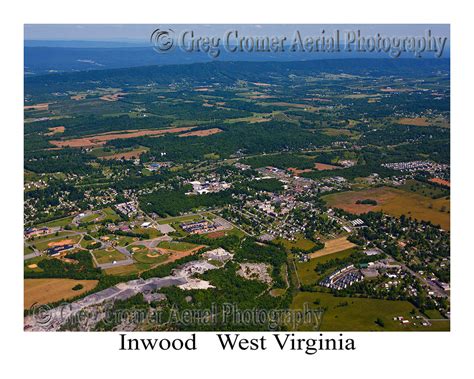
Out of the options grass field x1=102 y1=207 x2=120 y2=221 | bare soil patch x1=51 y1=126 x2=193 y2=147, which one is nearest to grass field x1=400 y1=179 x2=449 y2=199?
grass field x1=102 y1=207 x2=120 y2=221

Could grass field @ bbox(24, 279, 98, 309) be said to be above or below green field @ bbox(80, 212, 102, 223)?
below

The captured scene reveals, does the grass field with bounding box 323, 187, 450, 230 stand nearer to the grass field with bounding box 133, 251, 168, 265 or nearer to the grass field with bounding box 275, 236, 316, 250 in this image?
the grass field with bounding box 275, 236, 316, 250

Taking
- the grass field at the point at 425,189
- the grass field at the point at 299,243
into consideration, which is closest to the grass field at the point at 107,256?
the grass field at the point at 299,243

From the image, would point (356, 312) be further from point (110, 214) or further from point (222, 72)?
point (222, 72)

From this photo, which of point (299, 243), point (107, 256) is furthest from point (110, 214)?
point (299, 243)

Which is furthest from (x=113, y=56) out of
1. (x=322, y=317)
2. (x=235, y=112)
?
(x=322, y=317)

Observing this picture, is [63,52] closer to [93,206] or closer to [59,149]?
[59,149]

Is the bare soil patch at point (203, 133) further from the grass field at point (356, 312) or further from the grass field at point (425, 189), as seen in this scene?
the grass field at point (356, 312)
